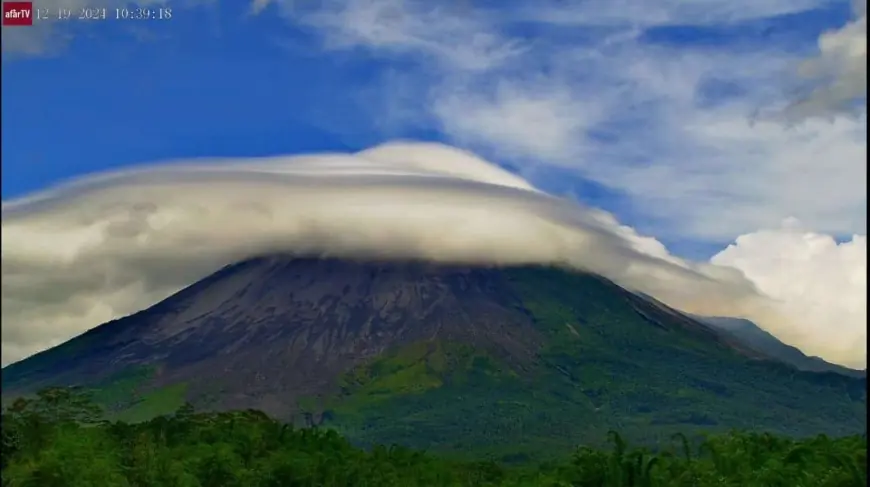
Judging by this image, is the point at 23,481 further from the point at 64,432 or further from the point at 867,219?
the point at 867,219

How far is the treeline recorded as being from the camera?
26166 mm

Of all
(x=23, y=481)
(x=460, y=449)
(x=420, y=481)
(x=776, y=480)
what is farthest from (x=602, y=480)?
(x=460, y=449)

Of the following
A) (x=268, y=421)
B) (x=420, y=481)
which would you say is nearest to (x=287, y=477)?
(x=420, y=481)

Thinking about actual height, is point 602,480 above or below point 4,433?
below

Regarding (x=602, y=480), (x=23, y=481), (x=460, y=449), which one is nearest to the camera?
(x=23, y=481)

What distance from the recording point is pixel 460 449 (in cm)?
19475

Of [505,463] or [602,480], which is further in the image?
[505,463]

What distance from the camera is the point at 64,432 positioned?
1257 inches

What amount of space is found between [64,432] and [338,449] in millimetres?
10907

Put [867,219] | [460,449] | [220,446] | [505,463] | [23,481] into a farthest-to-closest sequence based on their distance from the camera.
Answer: [460,449], [505,463], [220,446], [23,481], [867,219]

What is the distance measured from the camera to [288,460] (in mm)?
31281

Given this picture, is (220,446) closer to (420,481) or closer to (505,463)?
(420,481)

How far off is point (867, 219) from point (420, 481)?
2370 centimetres

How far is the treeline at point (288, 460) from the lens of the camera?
85.8ft
